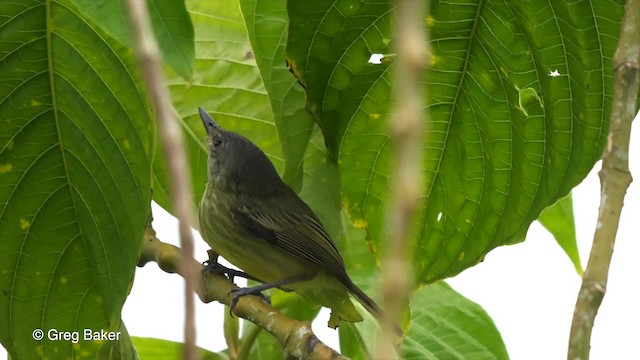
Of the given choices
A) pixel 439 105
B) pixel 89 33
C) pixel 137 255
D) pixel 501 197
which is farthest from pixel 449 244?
pixel 89 33

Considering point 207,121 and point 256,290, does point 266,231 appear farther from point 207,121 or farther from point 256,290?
point 256,290

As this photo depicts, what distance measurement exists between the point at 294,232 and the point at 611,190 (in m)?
2.63

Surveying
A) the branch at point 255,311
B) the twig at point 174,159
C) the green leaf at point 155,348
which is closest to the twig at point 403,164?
the twig at point 174,159

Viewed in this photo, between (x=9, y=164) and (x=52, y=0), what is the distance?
0.46m

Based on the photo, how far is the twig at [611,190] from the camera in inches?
53.8

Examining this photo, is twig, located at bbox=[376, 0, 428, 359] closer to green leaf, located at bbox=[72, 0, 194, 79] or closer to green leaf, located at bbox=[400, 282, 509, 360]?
green leaf, located at bbox=[72, 0, 194, 79]

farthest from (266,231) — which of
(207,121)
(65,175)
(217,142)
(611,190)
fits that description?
(611,190)

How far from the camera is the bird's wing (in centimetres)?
381

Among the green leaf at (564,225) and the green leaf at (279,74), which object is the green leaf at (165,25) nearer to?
the green leaf at (279,74)

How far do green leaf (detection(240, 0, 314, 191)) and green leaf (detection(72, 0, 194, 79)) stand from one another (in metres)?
0.62

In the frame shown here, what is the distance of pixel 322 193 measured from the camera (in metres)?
3.28

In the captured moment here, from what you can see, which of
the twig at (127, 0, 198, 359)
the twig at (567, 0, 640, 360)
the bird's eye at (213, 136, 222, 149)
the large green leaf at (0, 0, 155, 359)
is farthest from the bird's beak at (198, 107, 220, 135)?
the twig at (127, 0, 198, 359)

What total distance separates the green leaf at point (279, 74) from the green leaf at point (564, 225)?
1.02 m

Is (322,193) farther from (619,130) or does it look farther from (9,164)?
(619,130)
